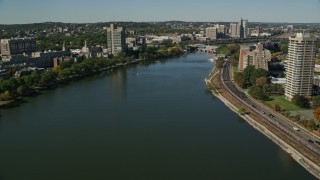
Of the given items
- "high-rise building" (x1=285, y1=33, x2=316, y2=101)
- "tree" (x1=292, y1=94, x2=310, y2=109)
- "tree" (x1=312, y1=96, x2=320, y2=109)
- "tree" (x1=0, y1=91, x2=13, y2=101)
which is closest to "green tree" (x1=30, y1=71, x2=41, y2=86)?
"tree" (x1=0, y1=91, x2=13, y2=101)

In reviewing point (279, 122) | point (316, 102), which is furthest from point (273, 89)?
point (279, 122)

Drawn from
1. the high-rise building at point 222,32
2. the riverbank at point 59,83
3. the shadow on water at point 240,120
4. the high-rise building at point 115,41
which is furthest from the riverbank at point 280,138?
the high-rise building at point 222,32

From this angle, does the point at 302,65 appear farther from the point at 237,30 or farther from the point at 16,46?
the point at 237,30

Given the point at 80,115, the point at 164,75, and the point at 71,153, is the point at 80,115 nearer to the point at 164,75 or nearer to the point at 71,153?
the point at 71,153

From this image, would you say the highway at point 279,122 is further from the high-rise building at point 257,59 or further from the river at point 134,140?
the high-rise building at point 257,59

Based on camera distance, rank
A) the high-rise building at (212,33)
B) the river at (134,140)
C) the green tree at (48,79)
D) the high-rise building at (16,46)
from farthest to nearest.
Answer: the high-rise building at (212,33) → the high-rise building at (16,46) → the green tree at (48,79) → the river at (134,140)

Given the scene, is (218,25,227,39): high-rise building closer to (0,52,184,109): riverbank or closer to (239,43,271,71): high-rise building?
(0,52,184,109): riverbank

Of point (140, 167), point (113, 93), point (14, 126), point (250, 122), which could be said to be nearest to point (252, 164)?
point (140, 167)
